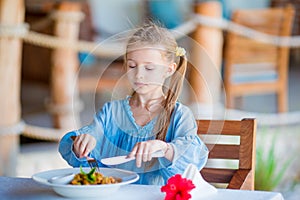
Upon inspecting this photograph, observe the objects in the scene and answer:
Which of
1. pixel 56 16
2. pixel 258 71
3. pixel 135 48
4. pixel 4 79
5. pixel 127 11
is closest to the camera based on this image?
pixel 135 48

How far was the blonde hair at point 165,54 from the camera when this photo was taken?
4.67 feet

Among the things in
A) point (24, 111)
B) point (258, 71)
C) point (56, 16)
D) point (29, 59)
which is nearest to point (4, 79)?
point (56, 16)

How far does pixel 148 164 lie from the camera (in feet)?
4.64

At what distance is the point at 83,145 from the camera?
1400mm

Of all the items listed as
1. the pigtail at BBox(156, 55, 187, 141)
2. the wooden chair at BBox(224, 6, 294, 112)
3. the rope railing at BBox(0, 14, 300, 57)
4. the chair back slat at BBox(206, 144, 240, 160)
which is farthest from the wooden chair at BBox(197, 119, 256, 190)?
the wooden chair at BBox(224, 6, 294, 112)

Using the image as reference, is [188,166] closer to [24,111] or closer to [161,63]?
[161,63]

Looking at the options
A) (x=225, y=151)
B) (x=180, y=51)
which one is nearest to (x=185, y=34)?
(x=225, y=151)

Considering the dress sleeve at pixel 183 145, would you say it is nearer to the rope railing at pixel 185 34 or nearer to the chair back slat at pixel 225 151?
the chair back slat at pixel 225 151

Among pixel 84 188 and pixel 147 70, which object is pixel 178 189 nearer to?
pixel 84 188

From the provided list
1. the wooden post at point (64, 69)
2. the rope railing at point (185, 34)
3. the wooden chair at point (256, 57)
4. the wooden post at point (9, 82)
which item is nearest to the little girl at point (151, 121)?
the rope railing at point (185, 34)

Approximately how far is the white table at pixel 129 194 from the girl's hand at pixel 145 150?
53mm

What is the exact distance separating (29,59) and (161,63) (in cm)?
470

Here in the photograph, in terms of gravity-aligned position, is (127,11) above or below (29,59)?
above

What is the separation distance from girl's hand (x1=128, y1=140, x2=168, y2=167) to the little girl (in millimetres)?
31
